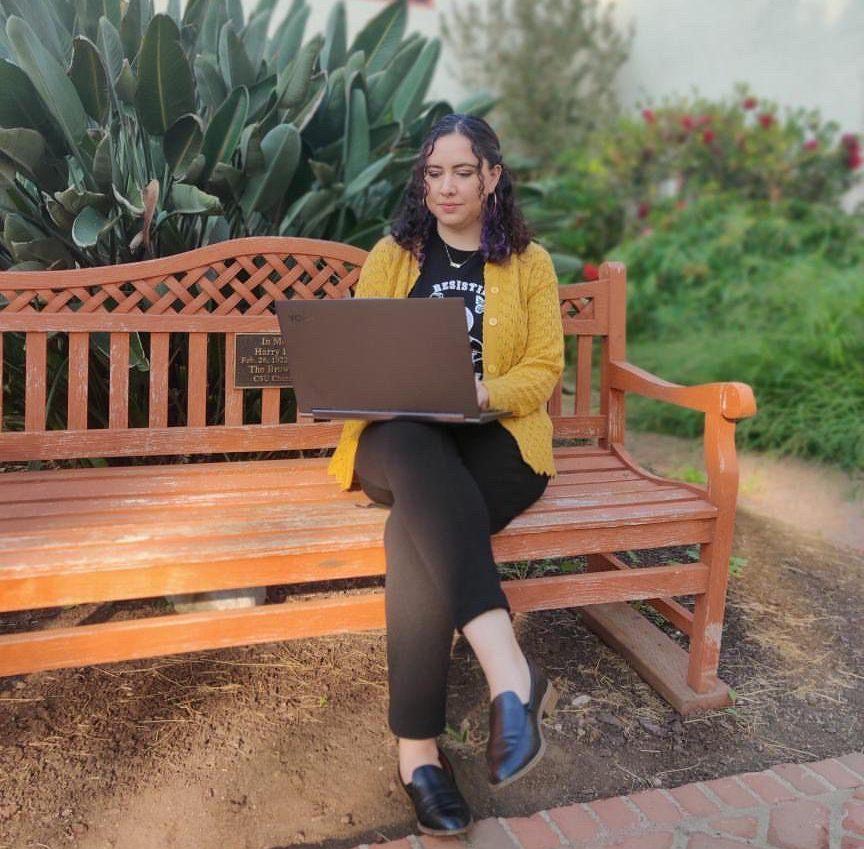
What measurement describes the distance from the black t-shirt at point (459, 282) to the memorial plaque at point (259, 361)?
505 mm

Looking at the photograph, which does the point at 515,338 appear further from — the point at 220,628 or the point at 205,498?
the point at 220,628

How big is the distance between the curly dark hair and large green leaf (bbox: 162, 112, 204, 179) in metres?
0.68

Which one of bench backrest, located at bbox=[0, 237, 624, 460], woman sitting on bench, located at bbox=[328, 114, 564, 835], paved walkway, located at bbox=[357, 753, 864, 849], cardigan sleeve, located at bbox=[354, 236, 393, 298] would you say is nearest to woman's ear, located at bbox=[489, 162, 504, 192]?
woman sitting on bench, located at bbox=[328, 114, 564, 835]

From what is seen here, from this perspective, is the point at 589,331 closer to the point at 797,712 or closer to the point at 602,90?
the point at 797,712

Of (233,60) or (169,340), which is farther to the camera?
(233,60)

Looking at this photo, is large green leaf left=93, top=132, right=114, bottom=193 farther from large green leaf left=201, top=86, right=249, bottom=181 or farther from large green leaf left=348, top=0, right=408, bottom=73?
large green leaf left=348, top=0, right=408, bottom=73

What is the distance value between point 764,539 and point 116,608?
102 inches

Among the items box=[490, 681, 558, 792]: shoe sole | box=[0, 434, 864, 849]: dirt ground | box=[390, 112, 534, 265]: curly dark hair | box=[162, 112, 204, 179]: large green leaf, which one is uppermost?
box=[162, 112, 204, 179]: large green leaf

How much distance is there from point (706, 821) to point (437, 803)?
0.62 metres

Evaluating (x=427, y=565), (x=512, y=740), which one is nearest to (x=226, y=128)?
(x=427, y=565)

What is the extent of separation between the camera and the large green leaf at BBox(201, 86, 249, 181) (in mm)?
2512

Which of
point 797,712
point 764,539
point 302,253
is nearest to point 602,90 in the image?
point 764,539

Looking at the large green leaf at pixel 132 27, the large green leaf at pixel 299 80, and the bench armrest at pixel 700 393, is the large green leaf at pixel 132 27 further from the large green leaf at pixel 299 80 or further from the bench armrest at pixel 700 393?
the bench armrest at pixel 700 393

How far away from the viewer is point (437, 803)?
174cm
